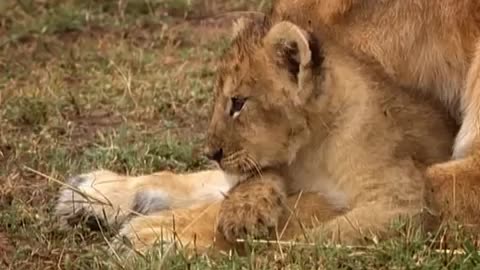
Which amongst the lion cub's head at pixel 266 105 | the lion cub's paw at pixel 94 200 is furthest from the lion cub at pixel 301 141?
the lion cub's paw at pixel 94 200

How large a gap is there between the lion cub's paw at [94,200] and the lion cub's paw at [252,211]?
1.58ft

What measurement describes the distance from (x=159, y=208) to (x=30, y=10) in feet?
9.91

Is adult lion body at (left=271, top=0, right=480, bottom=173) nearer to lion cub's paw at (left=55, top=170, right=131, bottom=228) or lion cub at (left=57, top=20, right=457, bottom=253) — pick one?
lion cub at (left=57, top=20, right=457, bottom=253)

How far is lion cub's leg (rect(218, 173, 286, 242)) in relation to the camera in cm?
354

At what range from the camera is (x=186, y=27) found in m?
6.83

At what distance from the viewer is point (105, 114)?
5.34 m

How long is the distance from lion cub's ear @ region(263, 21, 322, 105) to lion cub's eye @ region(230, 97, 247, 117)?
133mm

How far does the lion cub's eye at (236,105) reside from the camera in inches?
147

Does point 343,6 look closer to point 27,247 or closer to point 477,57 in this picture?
point 477,57

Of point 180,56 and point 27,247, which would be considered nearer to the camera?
point 27,247

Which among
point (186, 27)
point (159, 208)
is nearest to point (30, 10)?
point (186, 27)

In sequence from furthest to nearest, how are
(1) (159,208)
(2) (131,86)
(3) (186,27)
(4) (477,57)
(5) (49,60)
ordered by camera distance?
1. (3) (186,27)
2. (5) (49,60)
3. (2) (131,86)
4. (1) (159,208)
5. (4) (477,57)

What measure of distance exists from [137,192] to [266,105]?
0.66 metres

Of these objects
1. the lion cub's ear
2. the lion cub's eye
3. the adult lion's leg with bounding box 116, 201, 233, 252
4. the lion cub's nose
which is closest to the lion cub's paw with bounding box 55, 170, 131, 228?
the adult lion's leg with bounding box 116, 201, 233, 252
